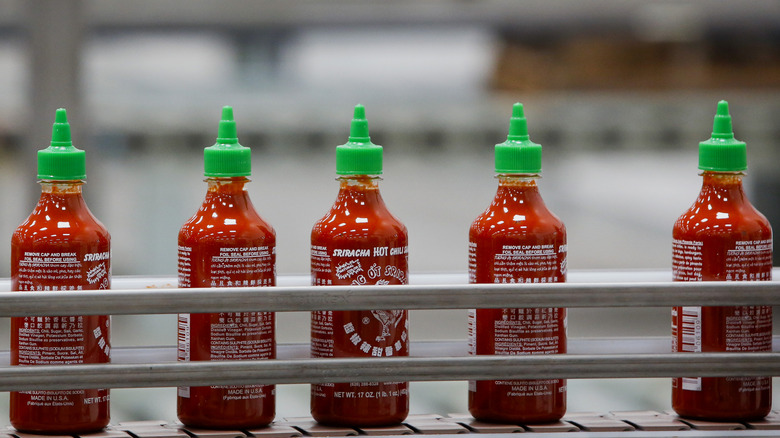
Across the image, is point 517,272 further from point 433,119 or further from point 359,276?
point 433,119

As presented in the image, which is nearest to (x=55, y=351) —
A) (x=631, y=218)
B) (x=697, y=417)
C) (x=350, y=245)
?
(x=350, y=245)

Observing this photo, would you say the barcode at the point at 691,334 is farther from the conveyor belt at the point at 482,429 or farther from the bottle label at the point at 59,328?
the bottle label at the point at 59,328

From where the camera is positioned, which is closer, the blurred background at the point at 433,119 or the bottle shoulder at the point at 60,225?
the bottle shoulder at the point at 60,225

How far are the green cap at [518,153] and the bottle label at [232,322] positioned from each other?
0.59 ft

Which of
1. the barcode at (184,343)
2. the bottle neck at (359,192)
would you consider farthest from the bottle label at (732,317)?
the barcode at (184,343)

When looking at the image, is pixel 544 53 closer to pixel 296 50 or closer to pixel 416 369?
pixel 296 50

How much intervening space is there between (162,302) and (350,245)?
0.13 meters

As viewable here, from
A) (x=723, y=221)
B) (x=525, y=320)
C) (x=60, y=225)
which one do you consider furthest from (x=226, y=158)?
(x=723, y=221)

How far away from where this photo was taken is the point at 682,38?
5.89ft

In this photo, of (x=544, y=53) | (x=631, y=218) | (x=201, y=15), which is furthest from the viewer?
(x=631, y=218)

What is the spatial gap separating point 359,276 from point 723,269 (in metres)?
0.26

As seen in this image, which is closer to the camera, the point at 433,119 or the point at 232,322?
the point at 232,322

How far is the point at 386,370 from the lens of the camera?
66 centimetres

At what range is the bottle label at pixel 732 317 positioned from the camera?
0.71 m
